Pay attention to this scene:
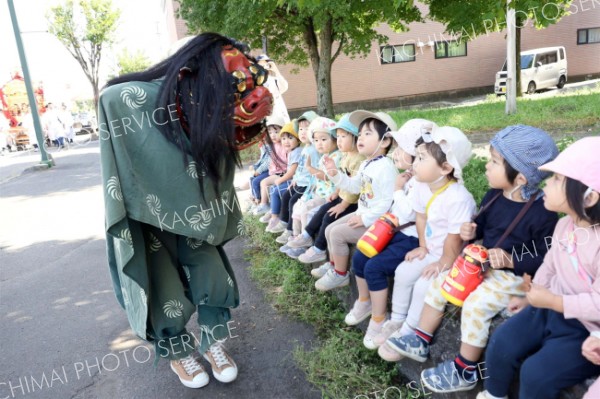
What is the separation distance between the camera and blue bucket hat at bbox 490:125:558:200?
190 centimetres

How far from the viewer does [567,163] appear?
1584 mm

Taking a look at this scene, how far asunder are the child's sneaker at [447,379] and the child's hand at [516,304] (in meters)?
0.31

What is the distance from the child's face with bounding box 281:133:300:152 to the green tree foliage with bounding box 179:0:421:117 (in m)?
4.25

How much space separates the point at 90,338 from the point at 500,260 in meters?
2.73

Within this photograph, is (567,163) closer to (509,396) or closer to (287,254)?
(509,396)

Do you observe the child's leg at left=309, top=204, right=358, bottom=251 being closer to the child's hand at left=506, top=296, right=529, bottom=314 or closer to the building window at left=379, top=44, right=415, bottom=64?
the child's hand at left=506, top=296, right=529, bottom=314

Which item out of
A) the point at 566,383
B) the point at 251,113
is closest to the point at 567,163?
the point at 566,383

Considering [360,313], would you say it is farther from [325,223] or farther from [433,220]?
[325,223]

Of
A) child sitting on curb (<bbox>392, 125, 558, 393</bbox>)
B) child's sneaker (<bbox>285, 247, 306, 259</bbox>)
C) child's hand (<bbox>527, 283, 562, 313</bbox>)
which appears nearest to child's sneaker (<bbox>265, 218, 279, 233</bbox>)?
child's sneaker (<bbox>285, 247, 306, 259</bbox>)

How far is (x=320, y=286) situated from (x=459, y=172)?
4.28 ft

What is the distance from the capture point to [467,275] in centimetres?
192

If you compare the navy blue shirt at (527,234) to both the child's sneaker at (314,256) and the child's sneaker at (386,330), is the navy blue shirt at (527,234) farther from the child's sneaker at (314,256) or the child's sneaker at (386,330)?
the child's sneaker at (314,256)

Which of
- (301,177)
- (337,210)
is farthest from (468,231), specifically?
(301,177)

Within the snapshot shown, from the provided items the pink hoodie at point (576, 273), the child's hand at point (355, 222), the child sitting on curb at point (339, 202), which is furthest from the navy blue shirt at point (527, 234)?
the child sitting on curb at point (339, 202)
